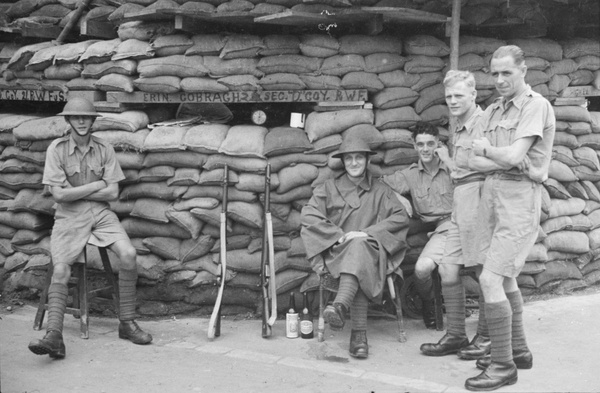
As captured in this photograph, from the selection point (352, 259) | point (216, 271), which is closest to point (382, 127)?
point (352, 259)

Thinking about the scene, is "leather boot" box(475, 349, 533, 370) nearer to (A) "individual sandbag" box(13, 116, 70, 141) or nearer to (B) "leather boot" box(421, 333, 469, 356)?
(B) "leather boot" box(421, 333, 469, 356)

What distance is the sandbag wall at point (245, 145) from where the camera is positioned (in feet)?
21.5

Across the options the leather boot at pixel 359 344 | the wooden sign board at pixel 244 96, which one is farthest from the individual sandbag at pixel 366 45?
the leather boot at pixel 359 344

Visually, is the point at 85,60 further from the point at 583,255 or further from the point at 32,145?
the point at 583,255

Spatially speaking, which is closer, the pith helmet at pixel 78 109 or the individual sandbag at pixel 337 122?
the pith helmet at pixel 78 109

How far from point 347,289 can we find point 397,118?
70.1 inches

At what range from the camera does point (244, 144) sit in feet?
21.6

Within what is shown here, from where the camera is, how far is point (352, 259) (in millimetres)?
5621

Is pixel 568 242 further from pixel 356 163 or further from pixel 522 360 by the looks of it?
pixel 356 163

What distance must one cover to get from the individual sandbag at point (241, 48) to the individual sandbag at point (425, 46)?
133 centimetres

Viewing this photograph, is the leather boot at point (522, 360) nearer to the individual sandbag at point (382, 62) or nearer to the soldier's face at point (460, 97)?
the soldier's face at point (460, 97)

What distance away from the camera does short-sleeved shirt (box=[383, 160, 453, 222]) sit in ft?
20.3

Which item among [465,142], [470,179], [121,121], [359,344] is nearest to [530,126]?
[465,142]

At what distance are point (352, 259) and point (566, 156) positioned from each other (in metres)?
2.61
